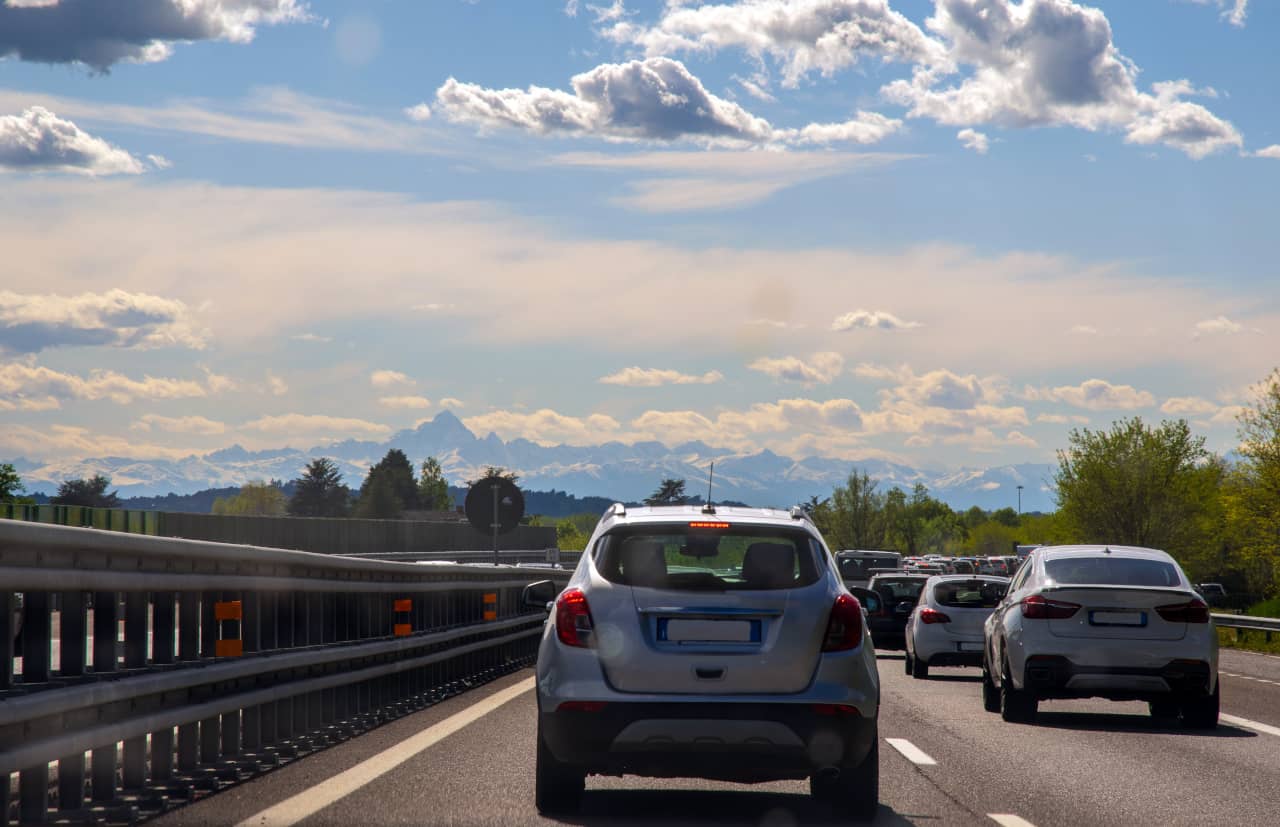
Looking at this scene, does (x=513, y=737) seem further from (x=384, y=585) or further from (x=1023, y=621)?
(x=1023, y=621)

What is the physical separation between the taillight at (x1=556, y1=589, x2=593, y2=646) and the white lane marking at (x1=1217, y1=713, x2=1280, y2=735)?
818cm

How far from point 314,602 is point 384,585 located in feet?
7.23

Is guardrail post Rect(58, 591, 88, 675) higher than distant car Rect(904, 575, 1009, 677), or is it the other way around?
guardrail post Rect(58, 591, 88, 675)

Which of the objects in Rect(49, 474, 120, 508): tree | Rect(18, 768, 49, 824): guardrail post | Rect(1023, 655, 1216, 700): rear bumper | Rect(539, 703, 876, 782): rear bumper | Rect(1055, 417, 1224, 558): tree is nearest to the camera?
Rect(18, 768, 49, 824): guardrail post

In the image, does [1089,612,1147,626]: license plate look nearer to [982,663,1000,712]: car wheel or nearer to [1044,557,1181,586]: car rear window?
[1044,557,1181,586]: car rear window

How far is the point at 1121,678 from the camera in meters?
14.3

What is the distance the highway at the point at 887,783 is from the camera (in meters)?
8.33

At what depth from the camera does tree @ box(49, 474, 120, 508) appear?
16275 cm

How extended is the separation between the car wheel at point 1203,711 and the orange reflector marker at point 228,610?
8.54 metres

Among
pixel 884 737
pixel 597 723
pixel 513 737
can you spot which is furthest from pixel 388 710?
pixel 597 723

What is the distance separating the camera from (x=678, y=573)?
849 cm

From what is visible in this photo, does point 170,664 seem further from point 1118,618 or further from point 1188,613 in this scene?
point 1188,613

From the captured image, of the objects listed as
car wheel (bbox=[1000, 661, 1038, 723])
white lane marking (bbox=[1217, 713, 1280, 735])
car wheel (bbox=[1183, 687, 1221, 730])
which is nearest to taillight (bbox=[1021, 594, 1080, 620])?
car wheel (bbox=[1000, 661, 1038, 723])

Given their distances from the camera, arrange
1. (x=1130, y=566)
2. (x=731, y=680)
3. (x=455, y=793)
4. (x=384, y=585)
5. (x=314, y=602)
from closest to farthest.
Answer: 1. (x=731, y=680)
2. (x=455, y=793)
3. (x=314, y=602)
4. (x=384, y=585)
5. (x=1130, y=566)
